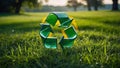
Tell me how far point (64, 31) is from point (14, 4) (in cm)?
4774

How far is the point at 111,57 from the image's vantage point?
7012mm

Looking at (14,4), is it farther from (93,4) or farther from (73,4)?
(73,4)

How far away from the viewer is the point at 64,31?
774 centimetres

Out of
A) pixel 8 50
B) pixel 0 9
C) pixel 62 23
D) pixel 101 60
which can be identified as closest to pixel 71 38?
pixel 62 23

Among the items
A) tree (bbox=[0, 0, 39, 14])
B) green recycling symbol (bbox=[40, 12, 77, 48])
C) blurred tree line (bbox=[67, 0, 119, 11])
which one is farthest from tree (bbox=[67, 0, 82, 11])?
green recycling symbol (bbox=[40, 12, 77, 48])

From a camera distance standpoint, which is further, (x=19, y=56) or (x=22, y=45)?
(x=22, y=45)

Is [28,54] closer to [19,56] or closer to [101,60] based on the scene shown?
[19,56]

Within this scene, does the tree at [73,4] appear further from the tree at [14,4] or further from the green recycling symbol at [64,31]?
the green recycling symbol at [64,31]

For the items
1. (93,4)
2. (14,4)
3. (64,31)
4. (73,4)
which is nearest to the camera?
(64,31)

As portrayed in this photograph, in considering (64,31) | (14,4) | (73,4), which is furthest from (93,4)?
(64,31)

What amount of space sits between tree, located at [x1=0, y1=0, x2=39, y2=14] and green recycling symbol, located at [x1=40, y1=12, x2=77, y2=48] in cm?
4583

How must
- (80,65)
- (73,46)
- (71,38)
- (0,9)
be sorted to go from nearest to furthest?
(80,65), (71,38), (73,46), (0,9)

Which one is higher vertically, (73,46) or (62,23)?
(62,23)

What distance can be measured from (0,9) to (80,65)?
165ft
